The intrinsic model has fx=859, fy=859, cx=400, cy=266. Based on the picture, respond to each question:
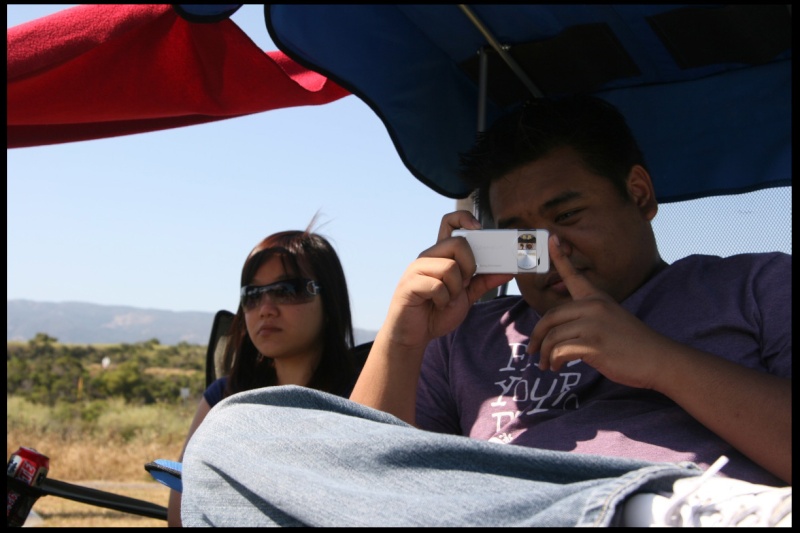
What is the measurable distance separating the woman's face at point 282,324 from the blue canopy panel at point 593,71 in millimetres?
786

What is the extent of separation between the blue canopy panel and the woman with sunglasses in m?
0.73

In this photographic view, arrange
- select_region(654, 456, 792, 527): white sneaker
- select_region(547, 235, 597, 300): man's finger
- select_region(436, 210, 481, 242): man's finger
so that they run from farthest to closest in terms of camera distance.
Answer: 1. select_region(436, 210, 481, 242): man's finger
2. select_region(547, 235, 597, 300): man's finger
3. select_region(654, 456, 792, 527): white sneaker

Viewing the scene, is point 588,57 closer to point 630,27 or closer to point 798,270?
point 630,27

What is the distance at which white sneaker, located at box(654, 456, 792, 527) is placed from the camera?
1.21 m

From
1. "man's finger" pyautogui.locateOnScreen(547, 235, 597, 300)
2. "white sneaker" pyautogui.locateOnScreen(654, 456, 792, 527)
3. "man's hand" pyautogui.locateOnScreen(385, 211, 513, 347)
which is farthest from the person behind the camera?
"man's hand" pyautogui.locateOnScreen(385, 211, 513, 347)

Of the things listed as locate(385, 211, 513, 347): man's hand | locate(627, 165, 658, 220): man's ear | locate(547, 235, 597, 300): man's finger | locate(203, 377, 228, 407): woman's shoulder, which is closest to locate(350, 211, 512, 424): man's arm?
locate(385, 211, 513, 347): man's hand

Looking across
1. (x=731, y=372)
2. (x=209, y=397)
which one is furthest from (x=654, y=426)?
(x=209, y=397)

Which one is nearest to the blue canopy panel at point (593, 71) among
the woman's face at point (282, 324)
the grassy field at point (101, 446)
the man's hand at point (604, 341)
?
the woman's face at point (282, 324)

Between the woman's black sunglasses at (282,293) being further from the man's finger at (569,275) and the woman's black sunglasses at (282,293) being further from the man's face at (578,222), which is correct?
the man's finger at (569,275)

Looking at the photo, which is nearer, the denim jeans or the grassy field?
the denim jeans

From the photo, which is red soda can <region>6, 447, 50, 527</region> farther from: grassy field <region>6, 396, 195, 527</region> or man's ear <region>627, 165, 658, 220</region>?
grassy field <region>6, 396, 195, 527</region>

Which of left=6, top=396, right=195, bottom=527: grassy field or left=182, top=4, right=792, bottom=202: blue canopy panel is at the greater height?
left=182, top=4, right=792, bottom=202: blue canopy panel

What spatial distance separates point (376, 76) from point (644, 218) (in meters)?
0.87

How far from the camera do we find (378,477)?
52.9 inches
